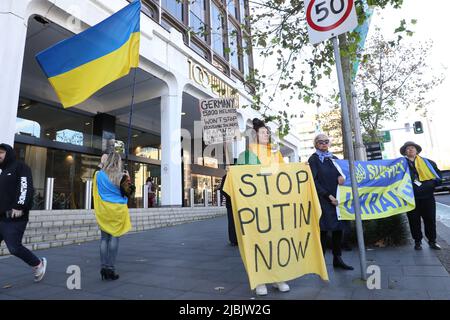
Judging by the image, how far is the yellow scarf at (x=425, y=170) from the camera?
6016 millimetres

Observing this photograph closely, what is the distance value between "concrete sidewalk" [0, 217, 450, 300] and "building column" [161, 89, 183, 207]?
33.2 ft

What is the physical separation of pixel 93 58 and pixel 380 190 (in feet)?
20.8

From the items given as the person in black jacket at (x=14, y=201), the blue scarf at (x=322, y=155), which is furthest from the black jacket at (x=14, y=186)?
the blue scarf at (x=322, y=155)

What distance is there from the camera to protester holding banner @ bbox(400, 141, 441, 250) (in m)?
5.86

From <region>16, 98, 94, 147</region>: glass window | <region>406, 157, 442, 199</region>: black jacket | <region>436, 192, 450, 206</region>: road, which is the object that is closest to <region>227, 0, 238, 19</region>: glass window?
<region>16, 98, 94, 147</region>: glass window

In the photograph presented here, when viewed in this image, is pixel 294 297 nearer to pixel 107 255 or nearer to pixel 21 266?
pixel 107 255

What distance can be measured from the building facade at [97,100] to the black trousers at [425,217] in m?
5.63

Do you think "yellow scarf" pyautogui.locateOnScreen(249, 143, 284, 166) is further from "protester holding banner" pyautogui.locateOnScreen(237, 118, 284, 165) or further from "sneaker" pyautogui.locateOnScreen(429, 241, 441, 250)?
"sneaker" pyautogui.locateOnScreen(429, 241, 441, 250)

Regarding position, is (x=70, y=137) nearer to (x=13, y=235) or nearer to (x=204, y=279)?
(x=13, y=235)

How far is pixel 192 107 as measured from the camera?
73.8 ft

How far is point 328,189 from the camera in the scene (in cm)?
471

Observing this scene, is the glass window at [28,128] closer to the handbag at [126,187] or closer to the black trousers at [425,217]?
the handbag at [126,187]

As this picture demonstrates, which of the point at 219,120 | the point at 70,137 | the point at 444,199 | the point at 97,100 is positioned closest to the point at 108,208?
the point at 219,120
